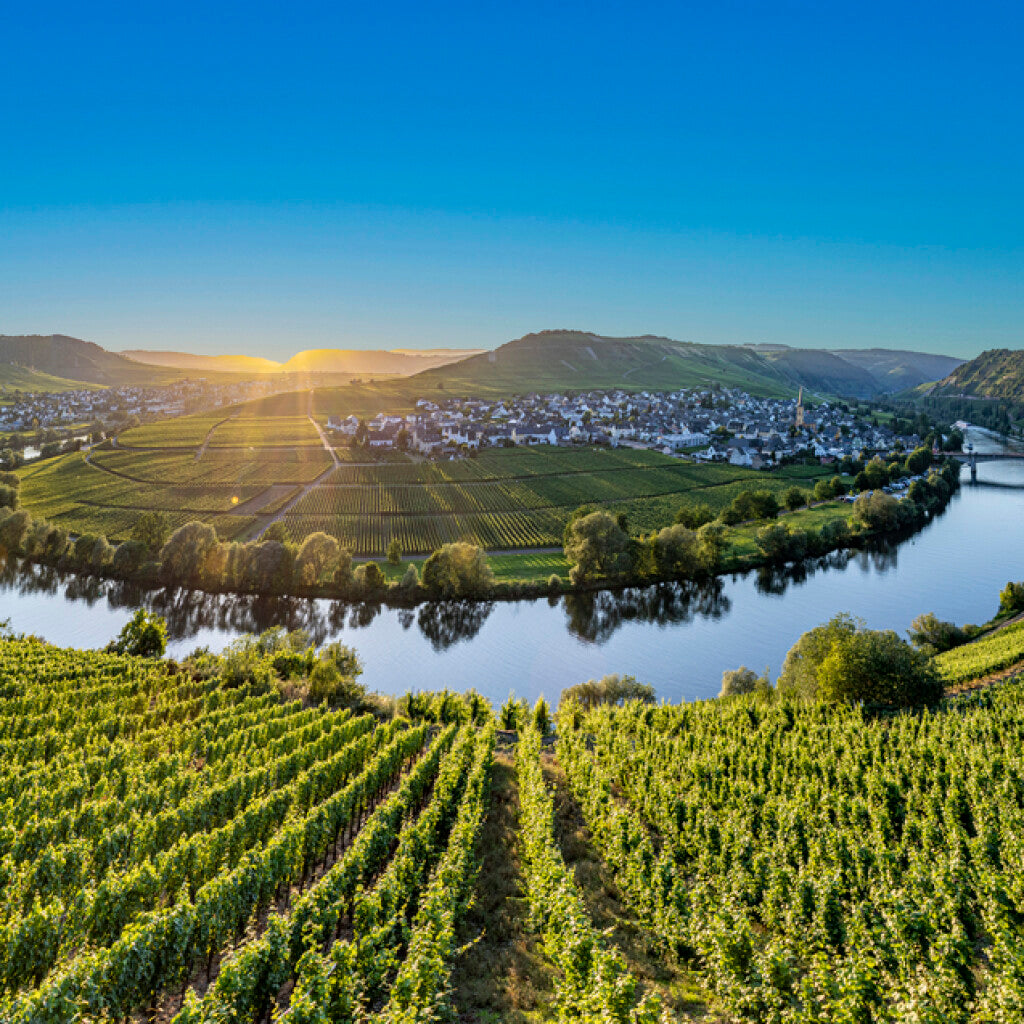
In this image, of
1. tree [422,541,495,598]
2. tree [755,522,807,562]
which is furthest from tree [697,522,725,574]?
tree [422,541,495,598]

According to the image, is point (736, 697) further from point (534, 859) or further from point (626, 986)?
point (626, 986)

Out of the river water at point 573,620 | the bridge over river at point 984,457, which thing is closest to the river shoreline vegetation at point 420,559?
the river water at point 573,620

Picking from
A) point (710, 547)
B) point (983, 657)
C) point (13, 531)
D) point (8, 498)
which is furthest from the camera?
point (8, 498)

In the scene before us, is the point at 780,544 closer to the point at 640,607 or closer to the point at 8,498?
the point at 640,607

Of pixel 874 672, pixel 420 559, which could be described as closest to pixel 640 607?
pixel 420 559

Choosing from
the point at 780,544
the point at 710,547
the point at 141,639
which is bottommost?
the point at 141,639

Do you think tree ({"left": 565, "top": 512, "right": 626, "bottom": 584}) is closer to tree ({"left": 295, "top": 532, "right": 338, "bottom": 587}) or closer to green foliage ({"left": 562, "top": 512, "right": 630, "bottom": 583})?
green foliage ({"left": 562, "top": 512, "right": 630, "bottom": 583})

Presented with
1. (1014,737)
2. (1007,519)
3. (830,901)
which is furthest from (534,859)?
(1007,519)
